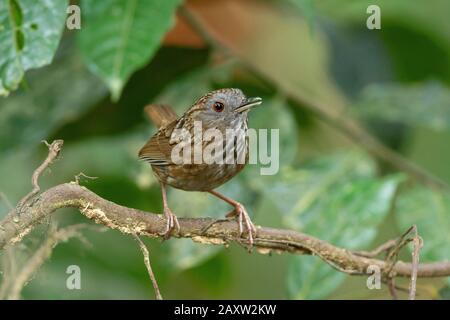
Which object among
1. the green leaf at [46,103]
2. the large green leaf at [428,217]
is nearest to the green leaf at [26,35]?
the green leaf at [46,103]

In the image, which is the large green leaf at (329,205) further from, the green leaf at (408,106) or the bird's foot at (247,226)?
the bird's foot at (247,226)

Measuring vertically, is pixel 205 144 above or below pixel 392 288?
above

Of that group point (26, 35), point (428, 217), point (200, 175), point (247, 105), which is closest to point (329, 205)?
point (428, 217)

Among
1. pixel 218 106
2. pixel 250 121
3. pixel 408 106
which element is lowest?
pixel 218 106

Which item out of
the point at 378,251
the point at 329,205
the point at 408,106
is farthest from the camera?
the point at 408,106

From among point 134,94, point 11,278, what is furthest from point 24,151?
point 11,278

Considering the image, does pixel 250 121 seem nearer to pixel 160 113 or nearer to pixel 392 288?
pixel 160 113

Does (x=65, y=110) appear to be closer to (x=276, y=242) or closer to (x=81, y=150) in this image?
(x=81, y=150)
